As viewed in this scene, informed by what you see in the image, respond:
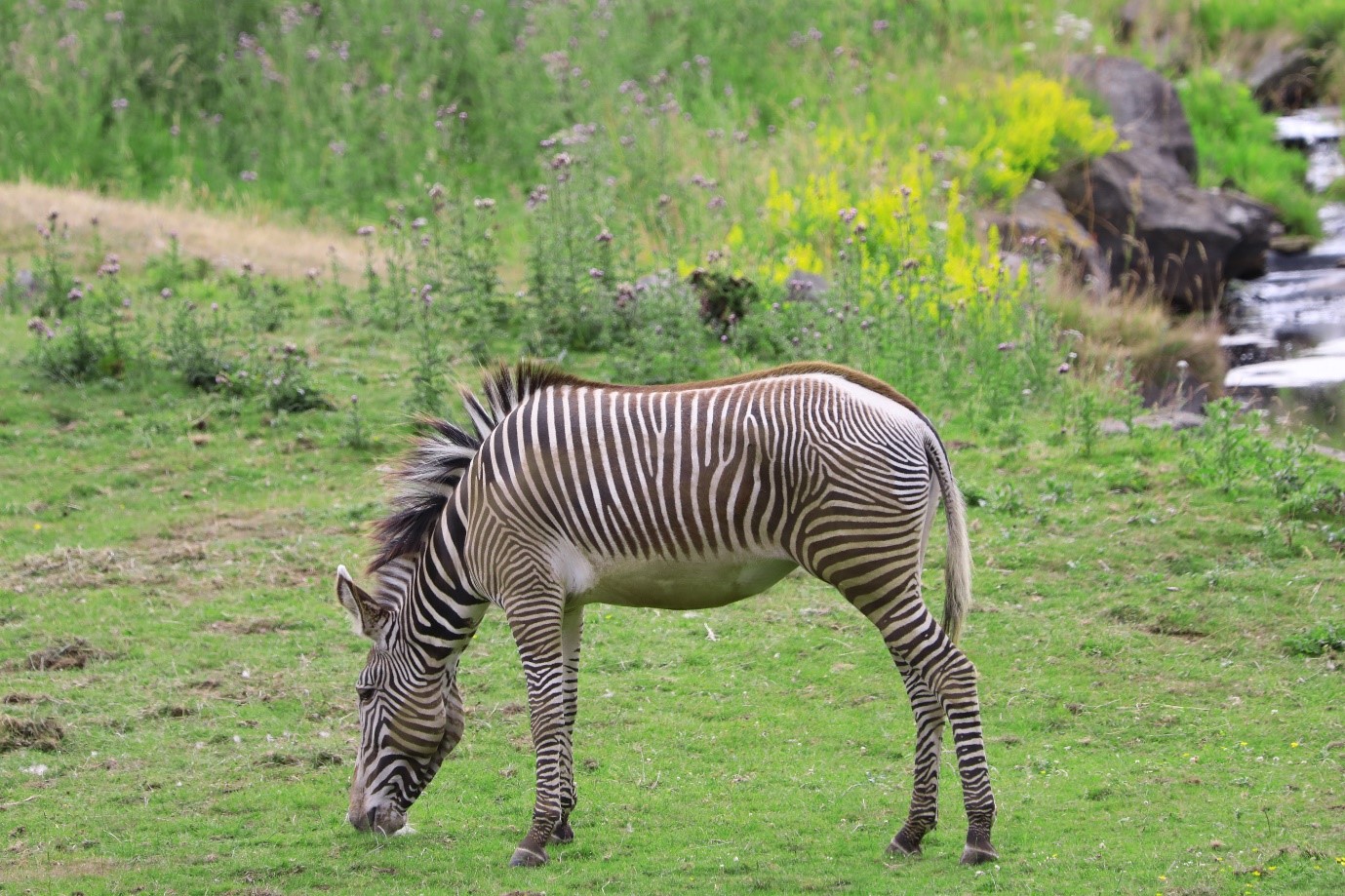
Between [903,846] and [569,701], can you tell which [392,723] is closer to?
[569,701]

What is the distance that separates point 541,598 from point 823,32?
19336mm

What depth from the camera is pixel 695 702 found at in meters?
8.02

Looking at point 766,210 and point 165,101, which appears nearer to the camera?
point 766,210

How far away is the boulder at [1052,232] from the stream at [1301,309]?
1.77 metres

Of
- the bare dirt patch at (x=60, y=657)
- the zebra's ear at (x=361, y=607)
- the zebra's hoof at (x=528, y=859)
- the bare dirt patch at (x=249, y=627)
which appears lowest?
the bare dirt patch at (x=249, y=627)

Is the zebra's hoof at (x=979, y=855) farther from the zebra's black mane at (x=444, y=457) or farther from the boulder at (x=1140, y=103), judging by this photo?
the boulder at (x=1140, y=103)

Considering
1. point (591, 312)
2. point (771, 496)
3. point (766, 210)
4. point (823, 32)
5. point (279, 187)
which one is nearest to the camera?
point (771, 496)

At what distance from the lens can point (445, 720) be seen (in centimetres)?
638

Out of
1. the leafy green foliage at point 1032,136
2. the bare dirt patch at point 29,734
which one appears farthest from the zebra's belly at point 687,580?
the leafy green foliage at point 1032,136

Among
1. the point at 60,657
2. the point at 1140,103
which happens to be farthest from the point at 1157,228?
the point at 60,657

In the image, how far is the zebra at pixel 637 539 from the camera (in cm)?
Answer: 587

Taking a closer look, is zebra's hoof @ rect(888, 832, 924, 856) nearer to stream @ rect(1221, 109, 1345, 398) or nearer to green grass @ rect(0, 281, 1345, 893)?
green grass @ rect(0, 281, 1345, 893)

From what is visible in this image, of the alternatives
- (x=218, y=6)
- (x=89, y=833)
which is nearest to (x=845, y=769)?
(x=89, y=833)

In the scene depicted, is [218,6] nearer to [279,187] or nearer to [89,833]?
[279,187]
